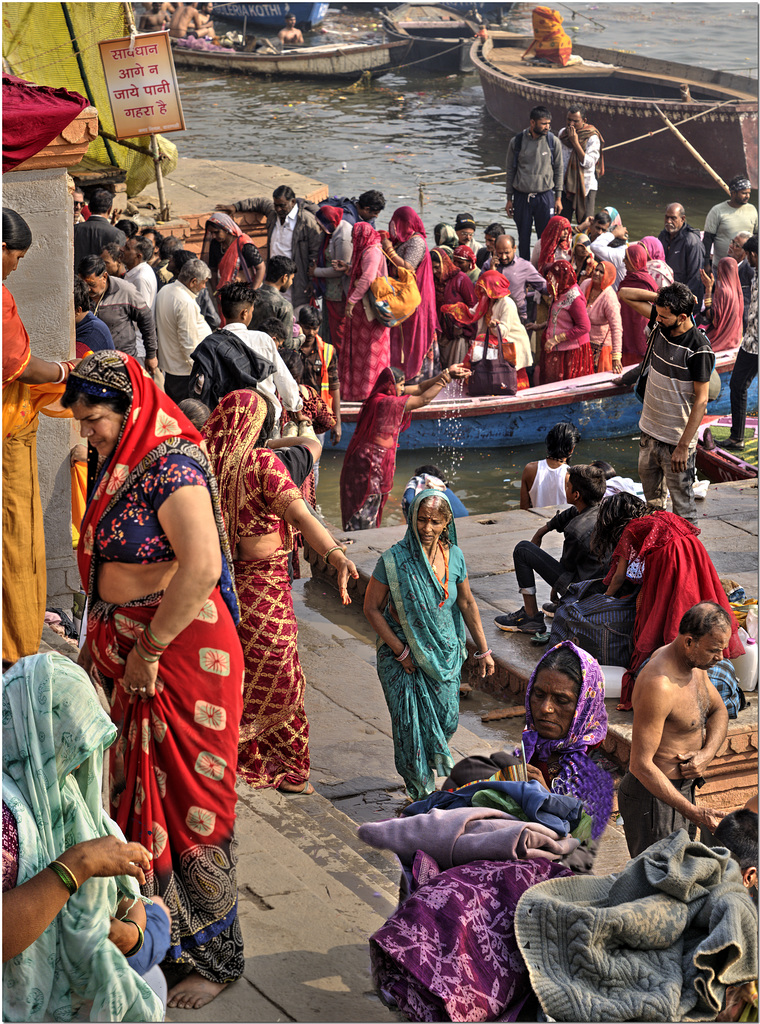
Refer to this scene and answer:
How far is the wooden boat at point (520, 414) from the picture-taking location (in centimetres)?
1041

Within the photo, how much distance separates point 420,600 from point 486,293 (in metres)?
5.64

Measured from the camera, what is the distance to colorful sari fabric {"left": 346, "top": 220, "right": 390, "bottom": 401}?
32.5 ft

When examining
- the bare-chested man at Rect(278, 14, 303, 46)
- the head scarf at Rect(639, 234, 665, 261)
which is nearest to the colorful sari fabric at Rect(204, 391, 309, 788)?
the head scarf at Rect(639, 234, 665, 261)

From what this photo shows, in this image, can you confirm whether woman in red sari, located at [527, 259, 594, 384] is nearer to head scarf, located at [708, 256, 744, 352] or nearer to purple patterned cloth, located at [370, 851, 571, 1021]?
head scarf, located at [708, 256, 744, 352]

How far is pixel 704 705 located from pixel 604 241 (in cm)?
813

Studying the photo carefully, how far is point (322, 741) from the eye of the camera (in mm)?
5914

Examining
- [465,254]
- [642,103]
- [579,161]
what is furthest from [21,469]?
[642,103]

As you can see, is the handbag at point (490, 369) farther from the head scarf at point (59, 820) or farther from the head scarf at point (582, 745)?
the head scarf at point (59, 820)

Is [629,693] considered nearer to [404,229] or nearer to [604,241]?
[404,229]

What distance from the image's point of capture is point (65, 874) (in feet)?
8.12

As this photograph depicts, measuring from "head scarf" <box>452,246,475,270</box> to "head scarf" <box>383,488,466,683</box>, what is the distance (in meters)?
6.71

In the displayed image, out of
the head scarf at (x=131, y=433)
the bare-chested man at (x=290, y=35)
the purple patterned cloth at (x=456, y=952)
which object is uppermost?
the bare-chested man at (x=290, y=35)

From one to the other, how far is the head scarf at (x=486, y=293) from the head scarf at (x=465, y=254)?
2.01 ft

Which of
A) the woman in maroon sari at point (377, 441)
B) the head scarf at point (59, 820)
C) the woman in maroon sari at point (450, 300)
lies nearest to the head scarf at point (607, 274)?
the woman in maroon sari at point (450, 300)
